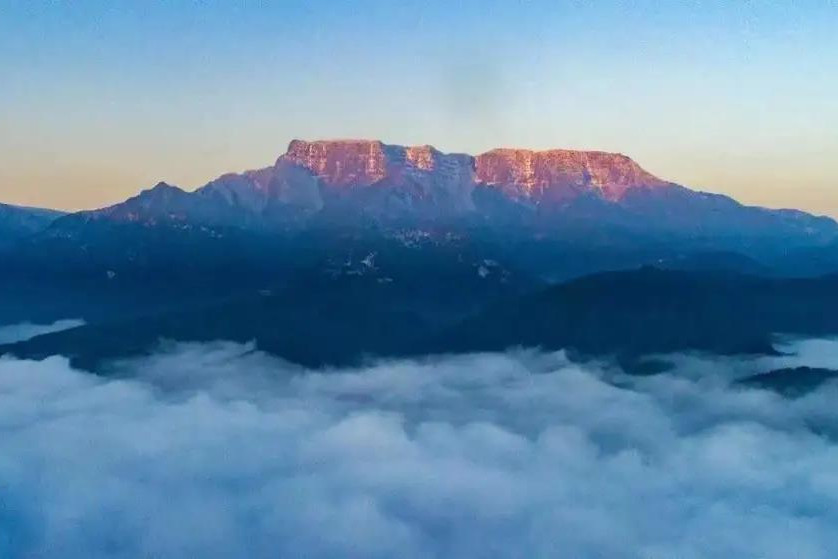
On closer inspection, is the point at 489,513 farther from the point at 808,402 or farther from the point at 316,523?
the point at 808,402

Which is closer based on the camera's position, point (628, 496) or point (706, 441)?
point (628, 496)

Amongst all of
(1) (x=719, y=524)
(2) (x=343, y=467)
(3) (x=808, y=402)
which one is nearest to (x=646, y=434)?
(3) (x=808, y=402)

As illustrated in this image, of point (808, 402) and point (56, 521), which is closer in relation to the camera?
point (56, 521)

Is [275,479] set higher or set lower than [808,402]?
lower

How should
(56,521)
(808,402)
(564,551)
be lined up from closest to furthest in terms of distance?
(564,551), (56,521), (808,402)

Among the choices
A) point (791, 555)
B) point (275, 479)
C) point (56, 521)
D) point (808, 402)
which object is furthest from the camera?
point (808, 402)

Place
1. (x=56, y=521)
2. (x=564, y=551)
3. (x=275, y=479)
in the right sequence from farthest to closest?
(x=275, y=479) → (x=56, y=521) → (x=564, y=551)

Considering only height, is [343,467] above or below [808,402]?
below

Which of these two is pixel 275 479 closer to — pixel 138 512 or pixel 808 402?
pixel 138 512

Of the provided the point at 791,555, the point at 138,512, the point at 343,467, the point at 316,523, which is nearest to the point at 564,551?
the point at 791,555

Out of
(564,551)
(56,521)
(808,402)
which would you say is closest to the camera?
(564,551)
